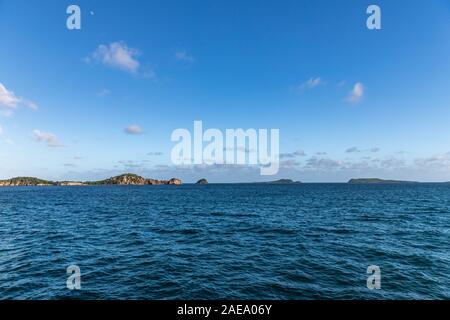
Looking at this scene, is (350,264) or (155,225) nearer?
(350,264)

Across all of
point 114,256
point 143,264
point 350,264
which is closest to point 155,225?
point 114,256

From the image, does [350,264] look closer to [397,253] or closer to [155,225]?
[397,253]

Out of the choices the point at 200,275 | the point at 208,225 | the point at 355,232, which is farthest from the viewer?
the point at 208,225

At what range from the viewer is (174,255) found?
2308 cm

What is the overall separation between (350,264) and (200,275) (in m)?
12.7

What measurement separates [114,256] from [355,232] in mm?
29428

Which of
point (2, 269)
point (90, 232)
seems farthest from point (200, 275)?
point (90, 232)
